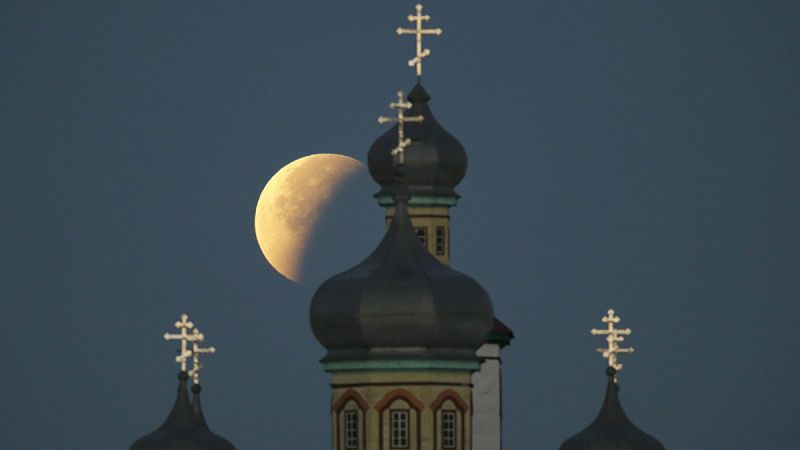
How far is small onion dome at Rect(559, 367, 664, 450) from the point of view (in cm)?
15238

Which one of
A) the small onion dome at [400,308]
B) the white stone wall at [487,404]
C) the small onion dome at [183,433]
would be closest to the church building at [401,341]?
the small onion dome at [400,308]

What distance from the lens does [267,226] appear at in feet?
536

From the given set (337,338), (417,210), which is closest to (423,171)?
(417,210)

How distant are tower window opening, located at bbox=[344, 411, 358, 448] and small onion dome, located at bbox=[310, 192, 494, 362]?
4.27 ft

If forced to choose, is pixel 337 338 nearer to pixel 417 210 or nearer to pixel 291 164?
pixel 417 210

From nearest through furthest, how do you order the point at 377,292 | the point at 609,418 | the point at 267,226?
the point at 377,292 < the point at 609,418 < the point at 267,226

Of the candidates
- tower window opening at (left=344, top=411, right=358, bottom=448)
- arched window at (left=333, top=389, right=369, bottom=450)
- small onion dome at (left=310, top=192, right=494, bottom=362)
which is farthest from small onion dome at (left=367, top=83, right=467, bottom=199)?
tower window opening at (left=344, top=411, right=358, bottom=448)

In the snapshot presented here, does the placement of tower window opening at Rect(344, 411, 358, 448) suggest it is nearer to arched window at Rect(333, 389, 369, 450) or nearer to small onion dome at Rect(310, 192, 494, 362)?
arched window at Rect(333, 389, 369, 450)

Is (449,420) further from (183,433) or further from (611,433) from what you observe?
(611,433)

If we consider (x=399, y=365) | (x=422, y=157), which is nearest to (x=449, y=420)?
(x=399, y=365)

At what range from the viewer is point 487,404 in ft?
516

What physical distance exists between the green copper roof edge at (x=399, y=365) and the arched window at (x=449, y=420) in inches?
24.1

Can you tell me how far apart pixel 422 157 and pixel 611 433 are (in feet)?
26.3

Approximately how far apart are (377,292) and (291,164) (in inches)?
850
